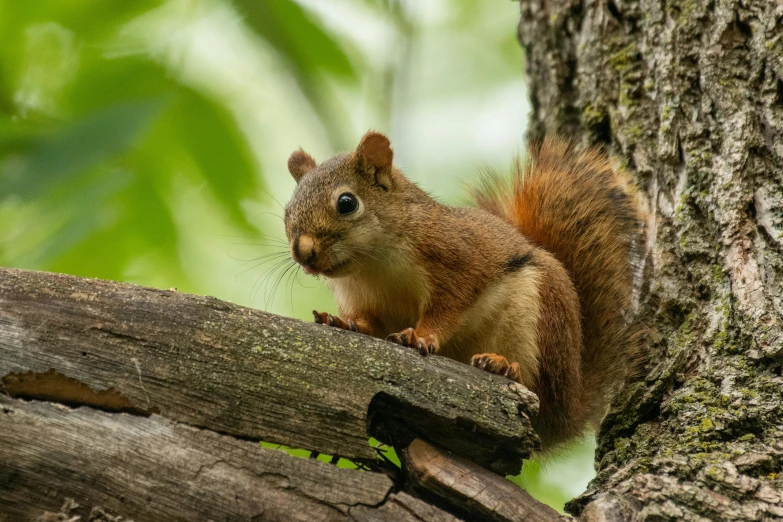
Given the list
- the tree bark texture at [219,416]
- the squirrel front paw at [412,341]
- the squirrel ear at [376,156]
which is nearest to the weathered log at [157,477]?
the tree bark texture at [219,416]

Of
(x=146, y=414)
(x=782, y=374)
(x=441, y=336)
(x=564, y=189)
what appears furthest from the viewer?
(x=564, y=189)

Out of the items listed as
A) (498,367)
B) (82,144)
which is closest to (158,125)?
(82,144)

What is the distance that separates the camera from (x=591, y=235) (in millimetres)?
3418

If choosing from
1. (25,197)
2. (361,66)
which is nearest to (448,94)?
(361,66)

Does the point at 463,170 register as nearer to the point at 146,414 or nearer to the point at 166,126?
the point at 166,126

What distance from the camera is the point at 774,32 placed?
2.82 metres

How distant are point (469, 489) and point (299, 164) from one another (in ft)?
6.44

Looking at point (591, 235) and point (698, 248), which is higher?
point (591, 235)

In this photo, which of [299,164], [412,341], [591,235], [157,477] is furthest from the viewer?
[299,164]

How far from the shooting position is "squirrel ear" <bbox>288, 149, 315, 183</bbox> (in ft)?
12.1

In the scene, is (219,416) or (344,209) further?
(344,209)

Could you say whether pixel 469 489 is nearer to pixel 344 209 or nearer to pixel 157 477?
pixel 157 477

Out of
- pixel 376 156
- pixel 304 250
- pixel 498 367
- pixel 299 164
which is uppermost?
pixel 299 164

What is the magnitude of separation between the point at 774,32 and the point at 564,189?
38.5 inches
